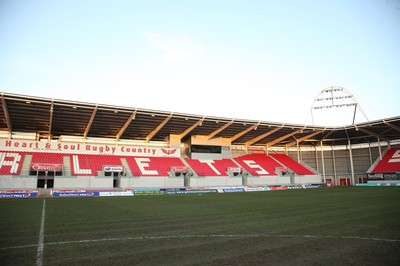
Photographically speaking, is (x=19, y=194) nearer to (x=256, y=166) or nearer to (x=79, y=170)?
(x=79, y=170)

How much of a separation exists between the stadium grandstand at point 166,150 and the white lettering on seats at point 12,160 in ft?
0.33

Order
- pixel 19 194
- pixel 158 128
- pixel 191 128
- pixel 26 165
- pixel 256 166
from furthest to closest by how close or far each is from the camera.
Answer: pixel 256 166
pixel 191 128
pixel 158 128
pixel 26 165
pixel 19 194

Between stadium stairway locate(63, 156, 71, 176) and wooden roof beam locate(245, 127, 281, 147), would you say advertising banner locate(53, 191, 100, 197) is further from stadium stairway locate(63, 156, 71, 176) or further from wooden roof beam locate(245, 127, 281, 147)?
wooden roof beam locate(245, 127, 281, 147)

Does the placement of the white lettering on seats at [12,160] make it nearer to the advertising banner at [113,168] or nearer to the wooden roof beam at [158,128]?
the advertising banner at [113,168]

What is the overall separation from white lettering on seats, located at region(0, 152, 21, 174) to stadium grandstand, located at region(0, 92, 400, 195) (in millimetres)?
101

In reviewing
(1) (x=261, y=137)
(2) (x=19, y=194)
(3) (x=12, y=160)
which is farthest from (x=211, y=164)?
(3) (x=12, y=160)

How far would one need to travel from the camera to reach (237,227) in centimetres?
930

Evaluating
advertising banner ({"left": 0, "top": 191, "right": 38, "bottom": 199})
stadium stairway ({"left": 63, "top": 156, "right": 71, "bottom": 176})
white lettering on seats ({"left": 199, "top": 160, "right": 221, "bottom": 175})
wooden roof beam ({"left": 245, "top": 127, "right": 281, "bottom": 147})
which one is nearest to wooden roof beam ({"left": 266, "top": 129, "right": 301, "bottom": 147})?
wooden roof beam ({"left": 245, "top": 127, "right": 281, "bottom": 147})

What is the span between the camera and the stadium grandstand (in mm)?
32500

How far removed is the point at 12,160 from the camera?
3312 centimetres

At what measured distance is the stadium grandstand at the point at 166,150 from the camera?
32.5 meters

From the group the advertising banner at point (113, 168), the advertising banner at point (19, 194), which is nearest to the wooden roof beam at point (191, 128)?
the advertising banner at point (113, 168)

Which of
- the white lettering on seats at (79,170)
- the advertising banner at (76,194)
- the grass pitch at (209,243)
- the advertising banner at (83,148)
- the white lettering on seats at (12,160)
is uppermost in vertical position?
the advertising banner at (83,148)

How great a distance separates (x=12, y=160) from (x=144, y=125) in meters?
17.0
